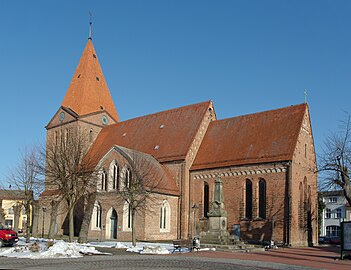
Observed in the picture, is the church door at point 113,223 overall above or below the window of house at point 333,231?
above

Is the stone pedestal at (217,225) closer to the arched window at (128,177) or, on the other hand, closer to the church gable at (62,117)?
the arched window at (128,177)

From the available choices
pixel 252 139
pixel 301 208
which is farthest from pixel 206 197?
pixel 301 208

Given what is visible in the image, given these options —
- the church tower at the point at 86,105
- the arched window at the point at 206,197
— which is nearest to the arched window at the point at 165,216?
the arched window at the point at 206,197

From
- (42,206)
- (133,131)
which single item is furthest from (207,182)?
(42,206)

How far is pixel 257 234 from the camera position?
37875 millimetres

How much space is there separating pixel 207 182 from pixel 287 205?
27.2 feet

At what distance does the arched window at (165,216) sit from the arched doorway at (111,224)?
163 inches

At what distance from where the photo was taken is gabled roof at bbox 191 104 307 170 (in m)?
39.0

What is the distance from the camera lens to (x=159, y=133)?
1921 inches

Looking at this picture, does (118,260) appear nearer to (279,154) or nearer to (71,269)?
(71,269)

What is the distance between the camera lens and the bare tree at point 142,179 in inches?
1480

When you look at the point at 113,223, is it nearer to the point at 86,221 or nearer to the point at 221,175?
the point at 86,221

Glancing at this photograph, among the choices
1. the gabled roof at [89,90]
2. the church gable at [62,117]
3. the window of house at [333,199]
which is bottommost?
the window of house at [333,199]

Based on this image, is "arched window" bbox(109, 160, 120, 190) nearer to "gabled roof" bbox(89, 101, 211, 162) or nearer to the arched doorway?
the arched doorway
